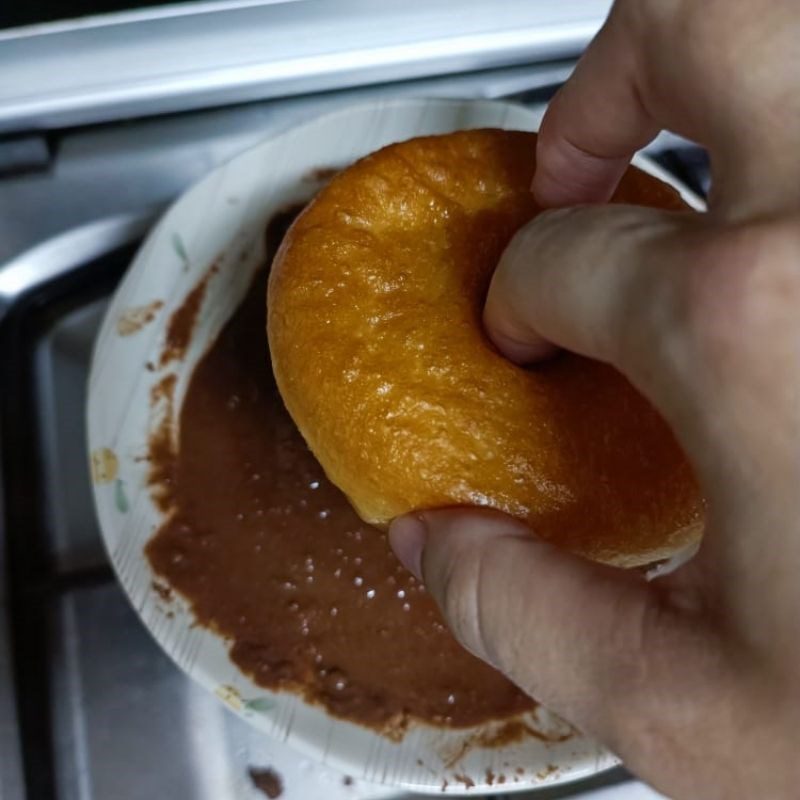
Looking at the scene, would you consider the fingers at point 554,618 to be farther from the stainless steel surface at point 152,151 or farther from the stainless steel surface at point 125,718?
the stainless steel surface at point 152,151

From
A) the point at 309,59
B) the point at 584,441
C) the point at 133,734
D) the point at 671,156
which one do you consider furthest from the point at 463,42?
the point at 133,734

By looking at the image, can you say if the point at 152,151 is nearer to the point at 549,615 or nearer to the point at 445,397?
the point at 445,397

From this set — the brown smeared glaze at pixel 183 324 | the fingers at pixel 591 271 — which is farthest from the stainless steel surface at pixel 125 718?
the fingers at pixel 591 271

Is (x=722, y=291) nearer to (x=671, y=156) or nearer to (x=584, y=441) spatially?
(x=584, y=441)

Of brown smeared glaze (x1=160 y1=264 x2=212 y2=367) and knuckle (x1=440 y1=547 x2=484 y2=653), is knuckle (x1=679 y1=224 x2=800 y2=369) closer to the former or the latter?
knuckle (x1=440 y1=547 x2=484 y2=653)

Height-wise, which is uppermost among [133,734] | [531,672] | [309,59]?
[309,59]
